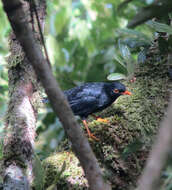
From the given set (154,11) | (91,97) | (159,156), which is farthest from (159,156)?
(91,97)

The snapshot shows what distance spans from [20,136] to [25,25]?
5.55ft

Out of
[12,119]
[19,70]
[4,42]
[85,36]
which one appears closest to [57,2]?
[85,36]

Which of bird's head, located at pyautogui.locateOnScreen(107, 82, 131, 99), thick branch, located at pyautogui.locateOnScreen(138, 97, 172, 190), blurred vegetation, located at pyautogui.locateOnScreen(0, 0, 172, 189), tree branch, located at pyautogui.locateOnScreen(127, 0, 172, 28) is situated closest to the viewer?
thick branch, located at pyautogui.locateOnScreen(138, 97, 172, 190)

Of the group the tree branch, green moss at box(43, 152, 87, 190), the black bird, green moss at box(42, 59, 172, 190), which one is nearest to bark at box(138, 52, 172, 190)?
the tree branch

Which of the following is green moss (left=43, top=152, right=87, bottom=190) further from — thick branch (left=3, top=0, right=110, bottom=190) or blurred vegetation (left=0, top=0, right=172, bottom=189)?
blurred vegetation (left=0, top=0, right=172, bottom=189)

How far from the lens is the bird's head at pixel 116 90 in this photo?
13.3 feet

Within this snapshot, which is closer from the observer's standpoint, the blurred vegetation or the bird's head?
the bird's head

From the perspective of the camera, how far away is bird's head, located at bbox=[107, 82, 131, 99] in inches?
159

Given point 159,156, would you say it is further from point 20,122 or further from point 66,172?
point 20,122

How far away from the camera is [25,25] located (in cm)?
145

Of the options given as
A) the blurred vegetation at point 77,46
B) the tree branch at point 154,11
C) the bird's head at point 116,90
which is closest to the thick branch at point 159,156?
the tree branch at point 154,11

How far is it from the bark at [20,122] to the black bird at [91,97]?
4.04 feet

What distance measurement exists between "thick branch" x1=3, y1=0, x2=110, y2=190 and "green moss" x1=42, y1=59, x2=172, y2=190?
65cm

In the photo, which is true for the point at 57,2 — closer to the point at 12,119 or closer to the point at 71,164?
the point at 12,119
